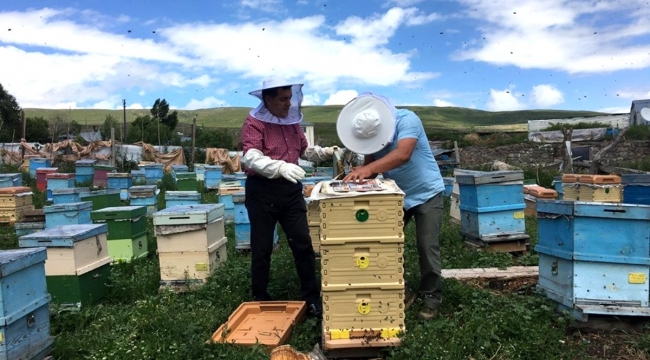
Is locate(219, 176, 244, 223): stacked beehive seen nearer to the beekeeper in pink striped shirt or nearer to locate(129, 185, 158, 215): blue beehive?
locate(129, 185, 158, 215): blue beehive

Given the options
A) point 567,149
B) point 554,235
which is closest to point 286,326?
point 554,235

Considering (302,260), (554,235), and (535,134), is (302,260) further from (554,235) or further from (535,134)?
(535,134)

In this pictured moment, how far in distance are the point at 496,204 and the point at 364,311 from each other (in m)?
3.48

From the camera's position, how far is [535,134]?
75.3ft

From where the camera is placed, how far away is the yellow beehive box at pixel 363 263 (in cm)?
307

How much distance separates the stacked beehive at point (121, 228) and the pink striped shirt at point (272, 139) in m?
2.33

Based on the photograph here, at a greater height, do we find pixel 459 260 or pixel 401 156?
pixel 401 156

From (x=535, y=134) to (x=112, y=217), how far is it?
72.1ft

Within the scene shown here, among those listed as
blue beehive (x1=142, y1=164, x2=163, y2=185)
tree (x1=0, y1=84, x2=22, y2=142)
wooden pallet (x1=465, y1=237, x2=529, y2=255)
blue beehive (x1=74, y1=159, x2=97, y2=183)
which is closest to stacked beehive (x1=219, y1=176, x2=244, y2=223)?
wooden pallet (x1=465, y1=237, x2=529, y2=255)

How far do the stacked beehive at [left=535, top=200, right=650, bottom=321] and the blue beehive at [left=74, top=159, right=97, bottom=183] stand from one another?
14.9 metres

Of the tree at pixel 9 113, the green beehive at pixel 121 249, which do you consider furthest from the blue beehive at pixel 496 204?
the tree at pixel 9 113

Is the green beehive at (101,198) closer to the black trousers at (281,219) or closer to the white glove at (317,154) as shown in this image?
the black trousers at (281,219)

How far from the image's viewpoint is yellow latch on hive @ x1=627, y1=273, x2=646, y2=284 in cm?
342

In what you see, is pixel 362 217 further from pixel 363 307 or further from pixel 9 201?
pixel 9 201
